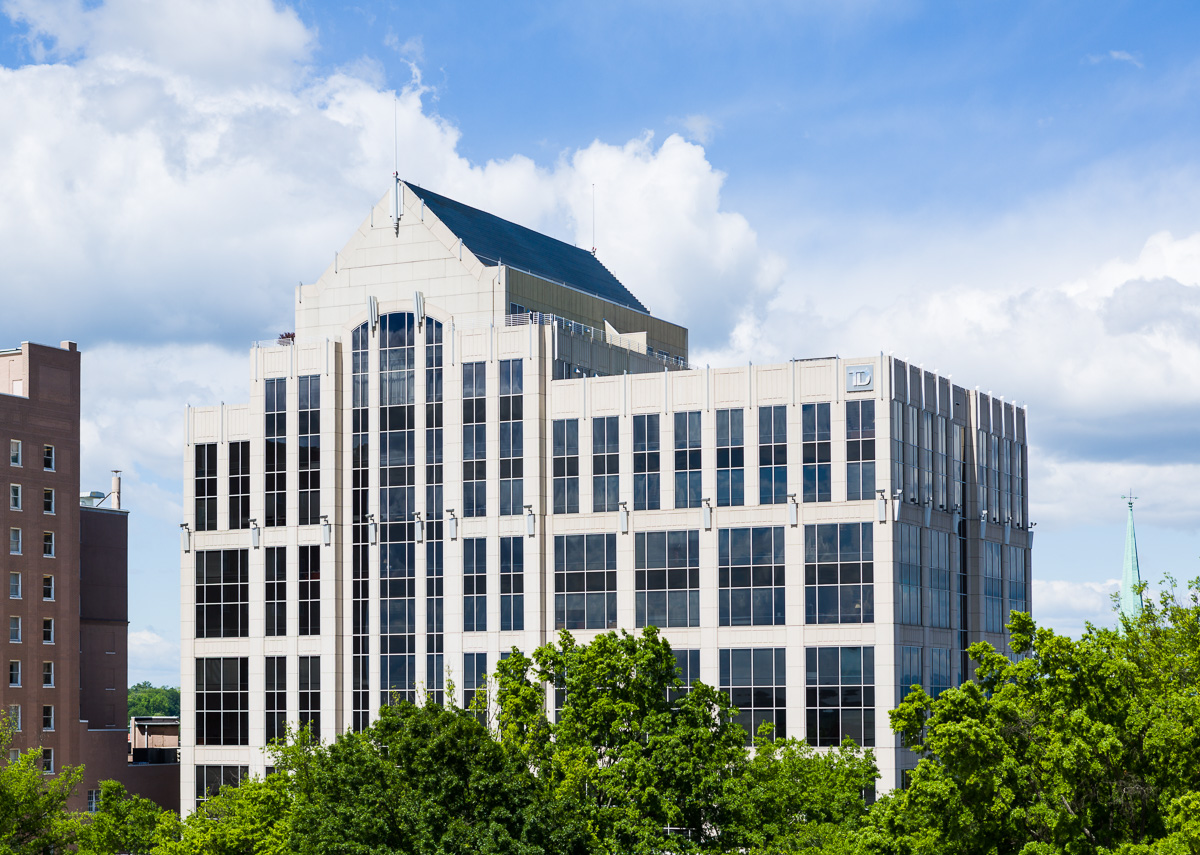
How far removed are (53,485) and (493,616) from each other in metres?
38.2

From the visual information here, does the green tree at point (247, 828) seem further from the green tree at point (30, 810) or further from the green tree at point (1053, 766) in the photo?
the green tree at point (1053, 766)

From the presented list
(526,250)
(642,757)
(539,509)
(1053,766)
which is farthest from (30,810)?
(1053,766)

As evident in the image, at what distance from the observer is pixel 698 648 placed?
98625mm

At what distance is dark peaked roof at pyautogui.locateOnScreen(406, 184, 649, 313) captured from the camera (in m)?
111

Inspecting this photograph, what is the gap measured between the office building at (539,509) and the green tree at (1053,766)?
41262 millimetres

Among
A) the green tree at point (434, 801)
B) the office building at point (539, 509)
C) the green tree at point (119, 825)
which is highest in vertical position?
the office building at point (539, 509)

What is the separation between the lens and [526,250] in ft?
384

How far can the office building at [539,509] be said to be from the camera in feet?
317

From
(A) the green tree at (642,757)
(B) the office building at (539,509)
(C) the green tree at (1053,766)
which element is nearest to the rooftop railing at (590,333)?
A: (B) the office building at (539,509)

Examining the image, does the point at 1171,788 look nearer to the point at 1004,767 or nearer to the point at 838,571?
the point at 1004,767

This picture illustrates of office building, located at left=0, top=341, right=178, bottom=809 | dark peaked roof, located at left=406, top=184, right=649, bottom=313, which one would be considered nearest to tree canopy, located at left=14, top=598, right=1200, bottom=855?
office building, located at left=0, top=341, right=178, bottom=809

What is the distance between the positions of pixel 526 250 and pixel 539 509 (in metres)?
22.4

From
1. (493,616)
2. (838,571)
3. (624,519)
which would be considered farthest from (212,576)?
(838,571)

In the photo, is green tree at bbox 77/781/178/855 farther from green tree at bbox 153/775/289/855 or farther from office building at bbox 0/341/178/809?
office building at bbox 0/341/178/809
